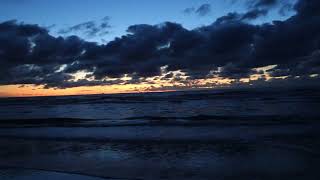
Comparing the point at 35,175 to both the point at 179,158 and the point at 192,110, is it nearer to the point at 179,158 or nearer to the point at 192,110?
the point at 179,158

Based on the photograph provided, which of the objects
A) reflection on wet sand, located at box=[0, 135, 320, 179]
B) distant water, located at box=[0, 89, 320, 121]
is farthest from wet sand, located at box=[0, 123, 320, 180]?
distant water, located at box=[0, 89, 320, 121]

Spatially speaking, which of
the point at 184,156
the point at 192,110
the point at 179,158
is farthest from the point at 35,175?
the point at 192,110

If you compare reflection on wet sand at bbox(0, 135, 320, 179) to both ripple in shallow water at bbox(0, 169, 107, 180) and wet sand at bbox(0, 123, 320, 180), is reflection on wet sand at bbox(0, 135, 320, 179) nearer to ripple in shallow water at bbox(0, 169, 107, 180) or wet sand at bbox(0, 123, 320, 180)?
wet sand at bbox(0, 123, 320, 180)

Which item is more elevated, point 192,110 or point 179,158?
point 192,110

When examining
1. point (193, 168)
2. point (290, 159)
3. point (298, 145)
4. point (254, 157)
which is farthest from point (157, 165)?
point (298, 145)

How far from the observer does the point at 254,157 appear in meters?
15.7

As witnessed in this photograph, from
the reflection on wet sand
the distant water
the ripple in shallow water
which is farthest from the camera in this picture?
the distant water

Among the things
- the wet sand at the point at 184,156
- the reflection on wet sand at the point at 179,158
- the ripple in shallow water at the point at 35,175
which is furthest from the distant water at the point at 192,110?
the ripple in shallow water at the point at 35,175

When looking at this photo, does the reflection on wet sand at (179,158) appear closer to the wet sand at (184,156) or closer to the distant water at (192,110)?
the wet sand at (184,156)

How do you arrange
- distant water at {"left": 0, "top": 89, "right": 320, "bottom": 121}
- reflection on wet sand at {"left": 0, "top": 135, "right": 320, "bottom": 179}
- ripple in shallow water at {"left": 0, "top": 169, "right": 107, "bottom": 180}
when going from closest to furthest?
ripple in shallow water at {"left": 0, "top": 169, "right": 107, "bottom": 180}, reflection on wet sand at {"left": 0, "top": 135, "right": 320, "bottom": 179}, distant water at {"left": 0, "top": 89, "right": 320, "bottom": 121}

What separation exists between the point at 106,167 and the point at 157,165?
71.5 inches

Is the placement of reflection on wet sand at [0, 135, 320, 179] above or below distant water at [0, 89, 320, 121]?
below

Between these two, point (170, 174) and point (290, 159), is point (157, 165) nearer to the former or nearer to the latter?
point (170, 174)

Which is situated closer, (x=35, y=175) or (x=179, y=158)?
(x=35, y=175)
